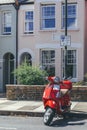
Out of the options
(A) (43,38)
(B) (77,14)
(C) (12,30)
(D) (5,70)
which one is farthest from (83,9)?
(D) (5,70)

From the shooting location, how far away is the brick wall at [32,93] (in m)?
17.8

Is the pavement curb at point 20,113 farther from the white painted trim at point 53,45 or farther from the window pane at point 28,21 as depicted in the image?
the window pane at point 28,21

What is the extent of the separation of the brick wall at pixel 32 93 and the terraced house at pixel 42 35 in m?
5.14

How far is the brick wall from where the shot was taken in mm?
17812

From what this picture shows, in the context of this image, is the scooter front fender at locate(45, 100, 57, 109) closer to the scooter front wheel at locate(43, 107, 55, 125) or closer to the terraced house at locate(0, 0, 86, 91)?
the scooter front wheel at locate(43, 107, 55, 125)

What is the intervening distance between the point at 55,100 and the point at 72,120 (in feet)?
3.60

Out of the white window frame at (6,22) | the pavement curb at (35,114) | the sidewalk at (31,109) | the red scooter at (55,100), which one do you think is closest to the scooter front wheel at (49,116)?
the red scooter at (55,100)

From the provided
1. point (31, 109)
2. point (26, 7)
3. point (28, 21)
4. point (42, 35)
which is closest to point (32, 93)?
point (31, 109)

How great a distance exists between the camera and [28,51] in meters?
25.6

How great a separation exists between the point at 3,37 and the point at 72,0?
5523 mm

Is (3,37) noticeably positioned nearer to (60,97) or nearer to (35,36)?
(35,36)

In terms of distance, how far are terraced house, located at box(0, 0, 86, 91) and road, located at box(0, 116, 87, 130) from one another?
385 inches

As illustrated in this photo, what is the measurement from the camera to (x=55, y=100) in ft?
41.9

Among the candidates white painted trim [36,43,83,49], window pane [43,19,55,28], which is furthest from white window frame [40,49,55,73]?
window pane [43,19,55,28]
